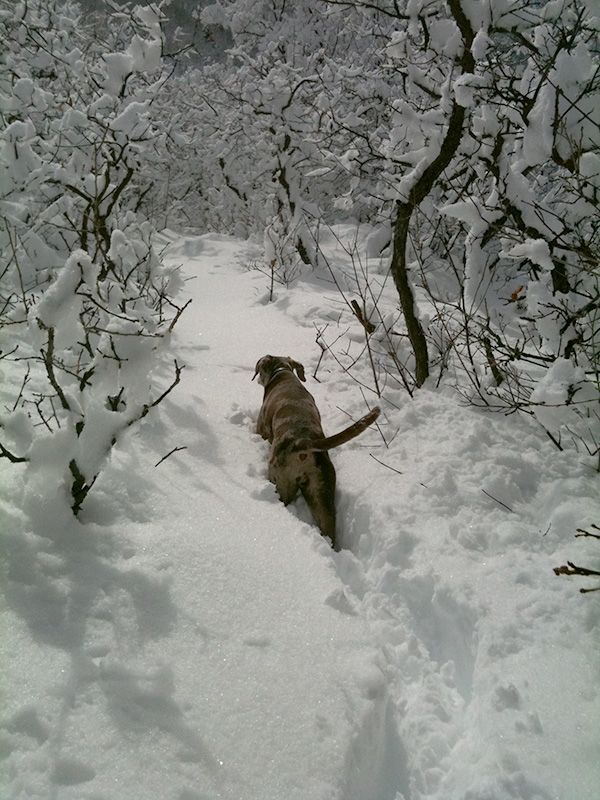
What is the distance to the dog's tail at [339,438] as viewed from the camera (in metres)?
2.40

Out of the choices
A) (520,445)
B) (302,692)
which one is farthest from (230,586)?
(520,445)

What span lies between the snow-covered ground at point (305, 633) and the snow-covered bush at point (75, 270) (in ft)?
0.92

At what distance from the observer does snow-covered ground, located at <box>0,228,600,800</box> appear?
1.31m

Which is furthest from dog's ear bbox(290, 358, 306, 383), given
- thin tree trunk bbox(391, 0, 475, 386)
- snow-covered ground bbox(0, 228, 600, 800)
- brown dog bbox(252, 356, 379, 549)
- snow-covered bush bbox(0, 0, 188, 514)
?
snow-covered ground bbox(0, 228, 600, 800)

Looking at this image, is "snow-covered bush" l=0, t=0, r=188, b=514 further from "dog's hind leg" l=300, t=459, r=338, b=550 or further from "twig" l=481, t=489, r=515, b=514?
"twig" l=481, t=489, r=515, b=514

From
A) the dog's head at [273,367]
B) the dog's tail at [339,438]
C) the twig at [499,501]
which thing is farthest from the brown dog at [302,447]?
the twig at [499,501]

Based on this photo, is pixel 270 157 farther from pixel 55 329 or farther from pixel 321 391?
pixel 55 329

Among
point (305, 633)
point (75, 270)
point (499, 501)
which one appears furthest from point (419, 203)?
point (305, 633)

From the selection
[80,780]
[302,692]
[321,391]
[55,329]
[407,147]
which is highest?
[407,147]

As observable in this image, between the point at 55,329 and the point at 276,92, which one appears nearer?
the point at 55,329

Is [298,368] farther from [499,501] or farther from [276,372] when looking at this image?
[499,501]

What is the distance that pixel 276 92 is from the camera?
8.30 metres

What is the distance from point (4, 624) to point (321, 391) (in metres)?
2.99

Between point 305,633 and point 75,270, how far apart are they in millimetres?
1592
